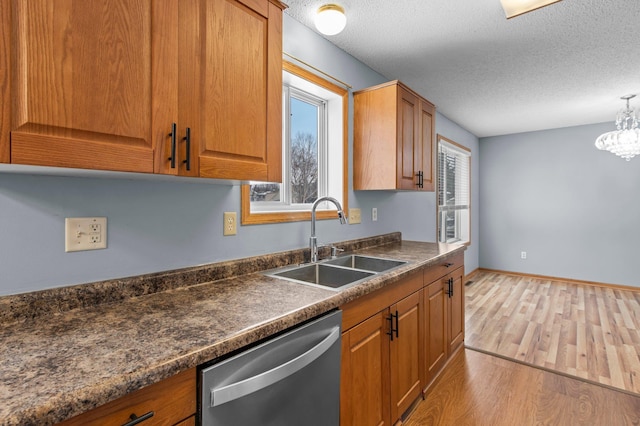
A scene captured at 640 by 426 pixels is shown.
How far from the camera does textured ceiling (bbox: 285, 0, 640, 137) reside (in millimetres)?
1886

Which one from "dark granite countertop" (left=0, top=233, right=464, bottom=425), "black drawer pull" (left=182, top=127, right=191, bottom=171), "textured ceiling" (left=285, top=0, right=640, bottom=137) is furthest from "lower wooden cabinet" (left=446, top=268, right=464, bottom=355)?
"black drawer pull" (left=182, top=127, right=191, bottom=171)

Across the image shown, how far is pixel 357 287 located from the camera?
1327 mm

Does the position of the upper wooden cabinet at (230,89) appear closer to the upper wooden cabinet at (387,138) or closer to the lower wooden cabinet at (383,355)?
the lower wooden cabinet at (383,355)

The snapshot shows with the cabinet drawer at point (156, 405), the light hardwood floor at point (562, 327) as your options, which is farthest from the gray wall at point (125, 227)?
the light hardwood floor at point (562, 327)

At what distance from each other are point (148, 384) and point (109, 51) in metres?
0.84

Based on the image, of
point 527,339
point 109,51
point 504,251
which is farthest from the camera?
point 504,251

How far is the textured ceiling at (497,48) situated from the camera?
6.19 feet

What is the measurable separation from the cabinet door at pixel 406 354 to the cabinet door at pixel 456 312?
0.58 meters

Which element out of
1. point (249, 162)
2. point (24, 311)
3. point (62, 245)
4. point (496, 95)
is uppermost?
point (496, 95)

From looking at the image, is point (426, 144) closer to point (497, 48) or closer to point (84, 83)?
point (497, 48)

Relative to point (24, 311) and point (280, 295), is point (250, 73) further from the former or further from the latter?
point (24, 311)

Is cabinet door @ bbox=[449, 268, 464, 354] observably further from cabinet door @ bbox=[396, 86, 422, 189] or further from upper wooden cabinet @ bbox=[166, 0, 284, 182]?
upper wooden cabinet @ bbox=[166, 0, 284, 182]

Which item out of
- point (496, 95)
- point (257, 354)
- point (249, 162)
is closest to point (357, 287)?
point (257, 354)

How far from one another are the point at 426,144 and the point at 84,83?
2402 millimetres
